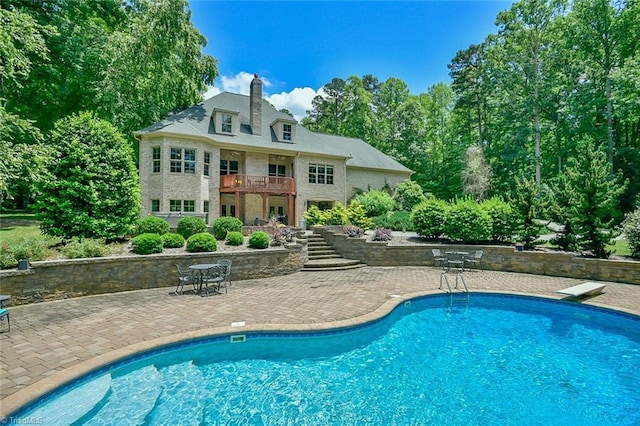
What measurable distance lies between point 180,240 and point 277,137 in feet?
46.3

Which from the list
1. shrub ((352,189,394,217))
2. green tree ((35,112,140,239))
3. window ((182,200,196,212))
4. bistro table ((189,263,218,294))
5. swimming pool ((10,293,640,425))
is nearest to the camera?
swimming pool ((10,293,640,425))

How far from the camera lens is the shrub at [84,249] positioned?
929 cm

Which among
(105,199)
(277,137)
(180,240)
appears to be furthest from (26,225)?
(277,137)

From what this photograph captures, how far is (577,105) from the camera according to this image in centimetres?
2589

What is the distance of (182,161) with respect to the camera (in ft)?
63.0

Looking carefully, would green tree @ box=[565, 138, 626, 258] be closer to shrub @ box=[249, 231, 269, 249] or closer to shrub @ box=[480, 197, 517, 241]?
shrub @ box=[480, 197, 517, 241]

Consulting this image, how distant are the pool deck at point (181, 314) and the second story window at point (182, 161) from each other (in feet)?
35.0

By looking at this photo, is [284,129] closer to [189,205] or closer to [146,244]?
[189,205]

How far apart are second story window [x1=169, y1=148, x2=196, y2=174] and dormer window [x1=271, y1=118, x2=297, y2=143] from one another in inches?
270

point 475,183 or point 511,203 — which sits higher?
point 475,183

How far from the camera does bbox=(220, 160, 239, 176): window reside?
22.8 meters

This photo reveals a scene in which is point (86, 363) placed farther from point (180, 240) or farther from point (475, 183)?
point (475, 183)

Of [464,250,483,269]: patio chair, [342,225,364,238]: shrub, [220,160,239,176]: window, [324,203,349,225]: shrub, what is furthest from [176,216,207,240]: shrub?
[464,250,483,269]: patio chair

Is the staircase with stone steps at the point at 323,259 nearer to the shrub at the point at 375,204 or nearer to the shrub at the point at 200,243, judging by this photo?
the shrub at the point at 200,243
